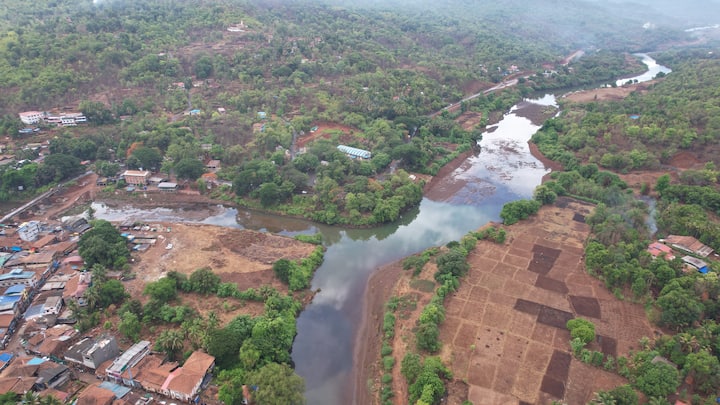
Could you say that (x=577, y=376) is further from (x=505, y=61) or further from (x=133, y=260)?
(x=505, y=61)

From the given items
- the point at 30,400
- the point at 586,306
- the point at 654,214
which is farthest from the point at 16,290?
the point at 654,214

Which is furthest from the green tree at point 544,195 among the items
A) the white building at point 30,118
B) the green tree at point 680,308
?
the white building at point 30,118

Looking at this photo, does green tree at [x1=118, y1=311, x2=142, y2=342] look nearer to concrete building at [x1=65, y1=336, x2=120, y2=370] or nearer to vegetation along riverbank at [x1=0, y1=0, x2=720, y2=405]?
vegetation along riverbank at [x1=0, y1=0, x2=720, y2=405]

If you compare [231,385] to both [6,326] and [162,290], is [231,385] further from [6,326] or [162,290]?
[6,326]

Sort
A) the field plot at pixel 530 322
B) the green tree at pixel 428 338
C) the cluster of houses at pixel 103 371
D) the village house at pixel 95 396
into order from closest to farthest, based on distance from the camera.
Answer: the village house at pixel 95 396
the cluster of houses at pixel 103 371
the field plot at pixel 530 322
the green tree at pixel 428 338

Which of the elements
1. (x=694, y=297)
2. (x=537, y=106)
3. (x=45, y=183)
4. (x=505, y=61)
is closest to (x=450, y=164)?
(x=694, y=297)

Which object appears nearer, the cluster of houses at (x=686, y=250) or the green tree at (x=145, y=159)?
the cluster of houses at (x=686, y=250)

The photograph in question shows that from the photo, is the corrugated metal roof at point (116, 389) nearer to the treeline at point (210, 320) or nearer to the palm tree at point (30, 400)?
the treeline at point (210, 320)
